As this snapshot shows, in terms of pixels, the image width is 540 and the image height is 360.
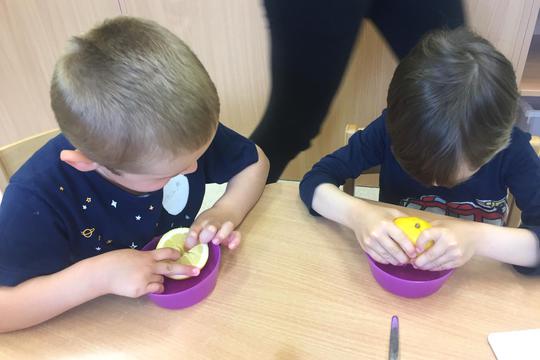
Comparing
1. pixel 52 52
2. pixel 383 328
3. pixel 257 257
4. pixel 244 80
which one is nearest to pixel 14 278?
pixel 257 257

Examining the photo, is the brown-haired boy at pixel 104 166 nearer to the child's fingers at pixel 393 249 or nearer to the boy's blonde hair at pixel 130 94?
the boy's blonde hair at pixel 130 94

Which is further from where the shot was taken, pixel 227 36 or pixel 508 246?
pixel 227 36

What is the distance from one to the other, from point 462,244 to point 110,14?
147 centimetres

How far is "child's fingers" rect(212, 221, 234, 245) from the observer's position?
66 cm

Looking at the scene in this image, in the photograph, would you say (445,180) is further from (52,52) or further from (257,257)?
(52,52)

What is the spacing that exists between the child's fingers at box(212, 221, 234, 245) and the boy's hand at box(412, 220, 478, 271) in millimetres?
280

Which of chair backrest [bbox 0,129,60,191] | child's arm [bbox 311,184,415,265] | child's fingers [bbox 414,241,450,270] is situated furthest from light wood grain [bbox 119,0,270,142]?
child's fingers [bbox 414,241,450,270]

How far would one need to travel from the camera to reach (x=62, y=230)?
0.67m

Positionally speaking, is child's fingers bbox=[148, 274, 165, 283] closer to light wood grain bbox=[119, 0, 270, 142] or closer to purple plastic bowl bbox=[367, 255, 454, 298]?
purple plastic bowl bbox=[367, 255, 454, 298]

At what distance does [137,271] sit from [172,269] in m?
0.05

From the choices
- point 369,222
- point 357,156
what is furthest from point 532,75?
point 369,222

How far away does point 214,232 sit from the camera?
661 millimetres

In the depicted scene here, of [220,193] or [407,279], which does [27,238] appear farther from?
[220,193]

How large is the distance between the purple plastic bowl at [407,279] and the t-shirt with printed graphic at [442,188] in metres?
0.22
